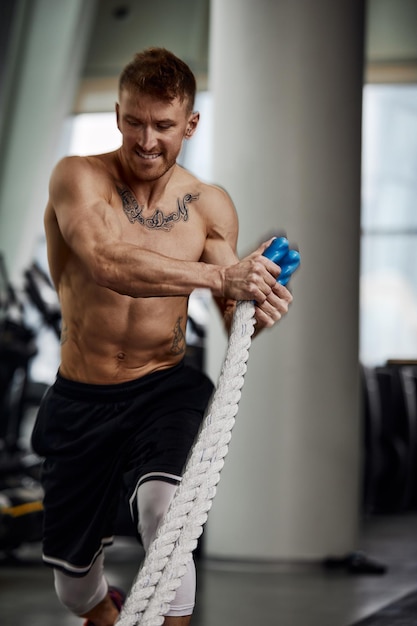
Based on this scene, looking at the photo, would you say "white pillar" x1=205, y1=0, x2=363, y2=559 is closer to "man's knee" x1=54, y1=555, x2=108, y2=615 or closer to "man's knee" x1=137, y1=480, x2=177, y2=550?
"man's knee" x1=54, y1=555, x2=108, y2=615

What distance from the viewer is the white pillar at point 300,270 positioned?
14.7ft

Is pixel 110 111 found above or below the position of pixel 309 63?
above

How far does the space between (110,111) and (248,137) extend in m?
4.92

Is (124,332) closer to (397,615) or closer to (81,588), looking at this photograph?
(81,588)

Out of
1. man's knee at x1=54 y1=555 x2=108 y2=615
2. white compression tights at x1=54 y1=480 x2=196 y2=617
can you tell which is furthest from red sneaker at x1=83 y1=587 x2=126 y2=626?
white compression tights at x1=54 y1=480 x2=196 y2=617

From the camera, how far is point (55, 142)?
9.09m

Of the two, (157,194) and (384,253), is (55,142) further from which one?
(157,194)

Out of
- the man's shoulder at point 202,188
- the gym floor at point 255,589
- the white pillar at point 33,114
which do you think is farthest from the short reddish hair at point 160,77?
the white pillar at point 33,114

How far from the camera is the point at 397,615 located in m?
3.40

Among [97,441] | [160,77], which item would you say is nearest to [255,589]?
[97,441]

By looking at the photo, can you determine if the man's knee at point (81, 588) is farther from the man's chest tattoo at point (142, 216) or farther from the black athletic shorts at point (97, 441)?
the man's chest tattoo at point (142, 216)

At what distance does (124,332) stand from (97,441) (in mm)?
273

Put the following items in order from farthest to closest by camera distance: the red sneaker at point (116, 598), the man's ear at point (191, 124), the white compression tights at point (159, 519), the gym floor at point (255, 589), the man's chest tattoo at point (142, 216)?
the gym floor at point (255, 589) < the red sneaker at point (116, 598) < the man's chest tattoo at point (142, 216) < the man's ear at point (191, 124) < the white compression tights at point (159, 519)

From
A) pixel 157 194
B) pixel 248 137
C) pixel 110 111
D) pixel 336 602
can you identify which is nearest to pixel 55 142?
pixel 110 111
